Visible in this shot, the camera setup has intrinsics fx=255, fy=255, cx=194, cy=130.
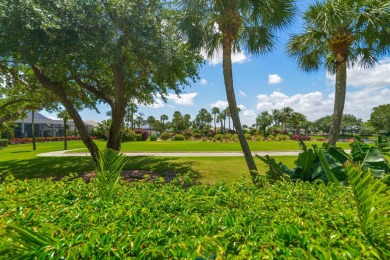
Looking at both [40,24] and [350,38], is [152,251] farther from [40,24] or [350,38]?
[350,38]

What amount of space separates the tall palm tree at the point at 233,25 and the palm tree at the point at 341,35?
1.16 m

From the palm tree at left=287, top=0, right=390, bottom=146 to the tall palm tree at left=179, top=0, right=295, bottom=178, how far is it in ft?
3.80

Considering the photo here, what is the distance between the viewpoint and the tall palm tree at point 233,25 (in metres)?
7.97

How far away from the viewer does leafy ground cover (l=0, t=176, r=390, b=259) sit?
Result: 5.05 feet

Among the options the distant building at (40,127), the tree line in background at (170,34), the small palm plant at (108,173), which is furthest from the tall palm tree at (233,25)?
the distant building at (40,127)

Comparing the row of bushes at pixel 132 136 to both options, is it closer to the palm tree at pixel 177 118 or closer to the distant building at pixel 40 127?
the distant building at pixel 40 127

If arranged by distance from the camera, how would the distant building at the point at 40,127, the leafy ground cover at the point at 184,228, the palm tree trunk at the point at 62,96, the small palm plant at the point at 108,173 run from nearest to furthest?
the leafy ground cover at the point at 184,228
the small palm plant at the point at 108,173
the palm tree trunk at the point at 62,96
the distant building at the point at 40,127

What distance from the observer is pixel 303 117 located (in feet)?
295

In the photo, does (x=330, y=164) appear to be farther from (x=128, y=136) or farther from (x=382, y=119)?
(x=382, y=119)

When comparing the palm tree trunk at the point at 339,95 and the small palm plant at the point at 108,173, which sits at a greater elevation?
the palm tree trunk at the point at 339,95

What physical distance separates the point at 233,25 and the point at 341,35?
396 centimetres

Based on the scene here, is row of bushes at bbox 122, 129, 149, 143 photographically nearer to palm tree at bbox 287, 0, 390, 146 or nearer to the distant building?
the distant building

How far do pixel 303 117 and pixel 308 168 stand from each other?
91639 mm

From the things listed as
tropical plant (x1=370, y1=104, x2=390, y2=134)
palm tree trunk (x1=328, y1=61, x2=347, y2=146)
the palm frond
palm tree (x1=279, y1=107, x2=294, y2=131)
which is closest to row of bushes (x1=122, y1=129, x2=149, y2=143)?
palm tree trunk (x1=328, y1=61, x2=347, y2=146)
